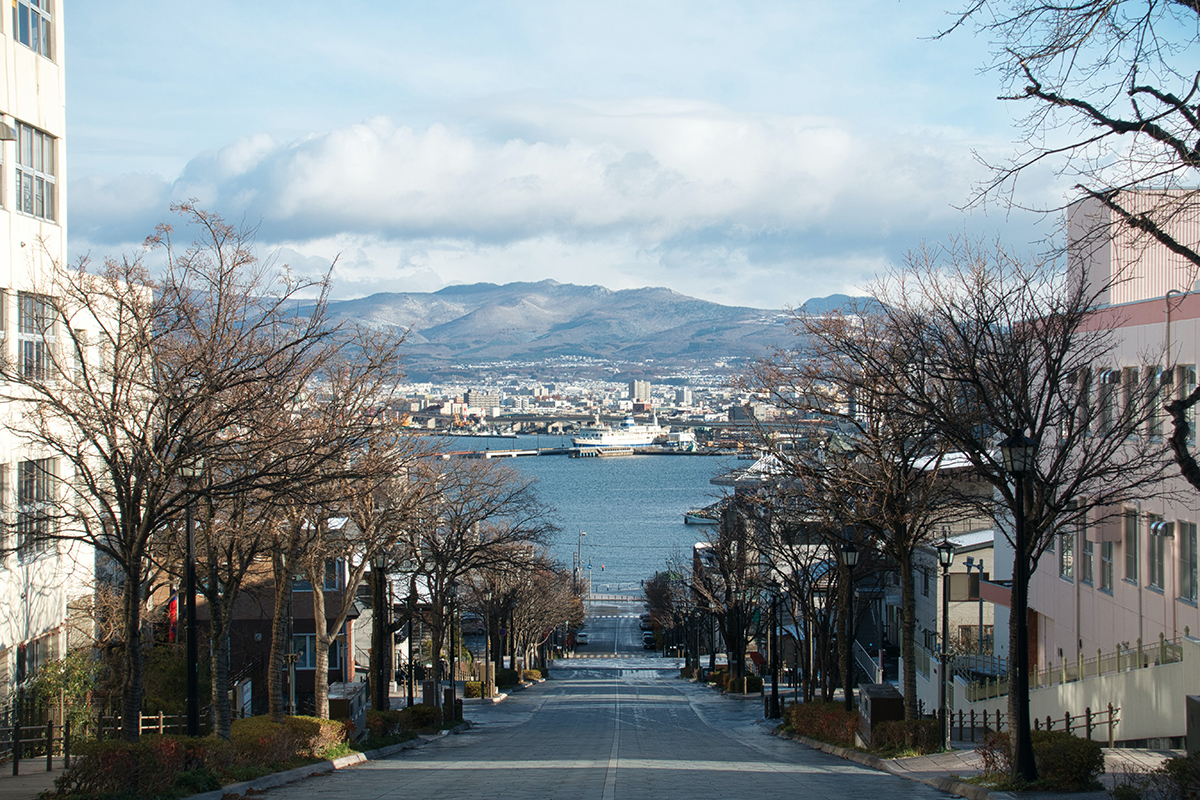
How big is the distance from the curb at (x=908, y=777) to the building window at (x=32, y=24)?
22105mm

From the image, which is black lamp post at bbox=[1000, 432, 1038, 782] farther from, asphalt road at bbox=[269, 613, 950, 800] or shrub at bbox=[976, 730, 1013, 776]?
asphalt road at bbox=[269, 613, 950, 800]

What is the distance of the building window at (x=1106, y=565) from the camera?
28172 mm

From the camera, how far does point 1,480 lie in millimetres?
20859

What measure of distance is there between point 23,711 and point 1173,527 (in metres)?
25.7

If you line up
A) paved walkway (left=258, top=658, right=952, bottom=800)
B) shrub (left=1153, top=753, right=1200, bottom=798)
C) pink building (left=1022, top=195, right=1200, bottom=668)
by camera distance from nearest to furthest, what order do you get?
1. shrub (left=1153, top=753, right=1200, bottom=798)
2. paved walkway (left=258, top=658, right=952, bottom=800)
3. pink building (left=1022, top=195, right=1200, bottom=668)

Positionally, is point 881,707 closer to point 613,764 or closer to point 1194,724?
point 613,764

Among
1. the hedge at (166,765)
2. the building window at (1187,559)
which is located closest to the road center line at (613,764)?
the hedge at (166,765)

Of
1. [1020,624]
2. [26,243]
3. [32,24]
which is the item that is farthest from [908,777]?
[32,24]

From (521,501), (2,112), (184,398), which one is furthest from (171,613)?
(184,398)

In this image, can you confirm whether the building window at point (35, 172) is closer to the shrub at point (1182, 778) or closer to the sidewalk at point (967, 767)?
the sidewalk at point (967, 767)

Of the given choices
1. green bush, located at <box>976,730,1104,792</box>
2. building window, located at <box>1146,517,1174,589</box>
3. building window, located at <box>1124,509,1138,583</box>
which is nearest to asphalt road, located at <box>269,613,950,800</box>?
green bush, located at <box>976,730,1104,792</box>

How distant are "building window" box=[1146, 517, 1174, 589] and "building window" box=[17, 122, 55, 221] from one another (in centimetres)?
2596

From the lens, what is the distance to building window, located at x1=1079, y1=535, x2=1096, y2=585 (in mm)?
29547

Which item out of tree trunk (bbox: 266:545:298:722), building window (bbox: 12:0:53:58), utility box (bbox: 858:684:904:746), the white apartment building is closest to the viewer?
the white apartment building
